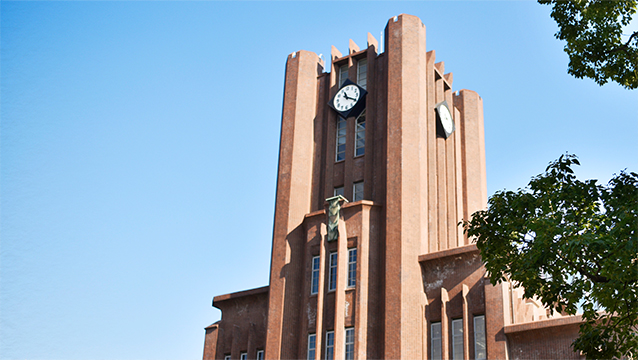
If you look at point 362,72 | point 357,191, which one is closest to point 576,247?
point 357,191

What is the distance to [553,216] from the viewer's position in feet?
45.5

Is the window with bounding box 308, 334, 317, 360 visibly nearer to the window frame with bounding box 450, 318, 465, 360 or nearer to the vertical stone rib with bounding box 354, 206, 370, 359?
the vertical stone rib with bounding box 354, 206, 370, 359

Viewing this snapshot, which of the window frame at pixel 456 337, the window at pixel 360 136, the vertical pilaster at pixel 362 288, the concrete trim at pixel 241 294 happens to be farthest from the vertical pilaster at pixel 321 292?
the window frame at pixel 456 337

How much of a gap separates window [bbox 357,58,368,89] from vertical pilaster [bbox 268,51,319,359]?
2.22m

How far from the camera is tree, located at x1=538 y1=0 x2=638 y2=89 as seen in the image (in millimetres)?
14156

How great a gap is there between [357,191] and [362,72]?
20.8 feet

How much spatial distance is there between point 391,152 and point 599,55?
14.7 meters

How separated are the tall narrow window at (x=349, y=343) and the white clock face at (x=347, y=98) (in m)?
10.7

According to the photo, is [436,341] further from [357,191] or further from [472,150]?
[472,150]

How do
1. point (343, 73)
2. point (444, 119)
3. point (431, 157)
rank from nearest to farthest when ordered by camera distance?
point (431, 157) → point (444, 119) → point (343, 73)

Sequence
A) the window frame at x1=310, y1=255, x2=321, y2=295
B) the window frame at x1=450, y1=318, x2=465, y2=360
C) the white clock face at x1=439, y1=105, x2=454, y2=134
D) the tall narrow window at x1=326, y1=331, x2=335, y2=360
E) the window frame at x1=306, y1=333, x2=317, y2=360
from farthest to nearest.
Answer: the white clock face at x1=439, y1=105, x2=454, y2=134 → the window frame at x1=310, y1=255, x2=321, y2=295 → the window frame at x1=306, y1=333, x2=317, y2=360 → the tall narrow window at x1=326, y1=331, x2=335, y2=360 → the window frame at x1=450, y1=318, x2=465, y2=360

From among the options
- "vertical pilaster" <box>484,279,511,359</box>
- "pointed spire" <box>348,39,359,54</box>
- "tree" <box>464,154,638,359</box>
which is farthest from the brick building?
"tree" <box>464,154,638,359</box>

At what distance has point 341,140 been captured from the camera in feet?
106

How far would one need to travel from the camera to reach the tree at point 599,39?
1416 cm
